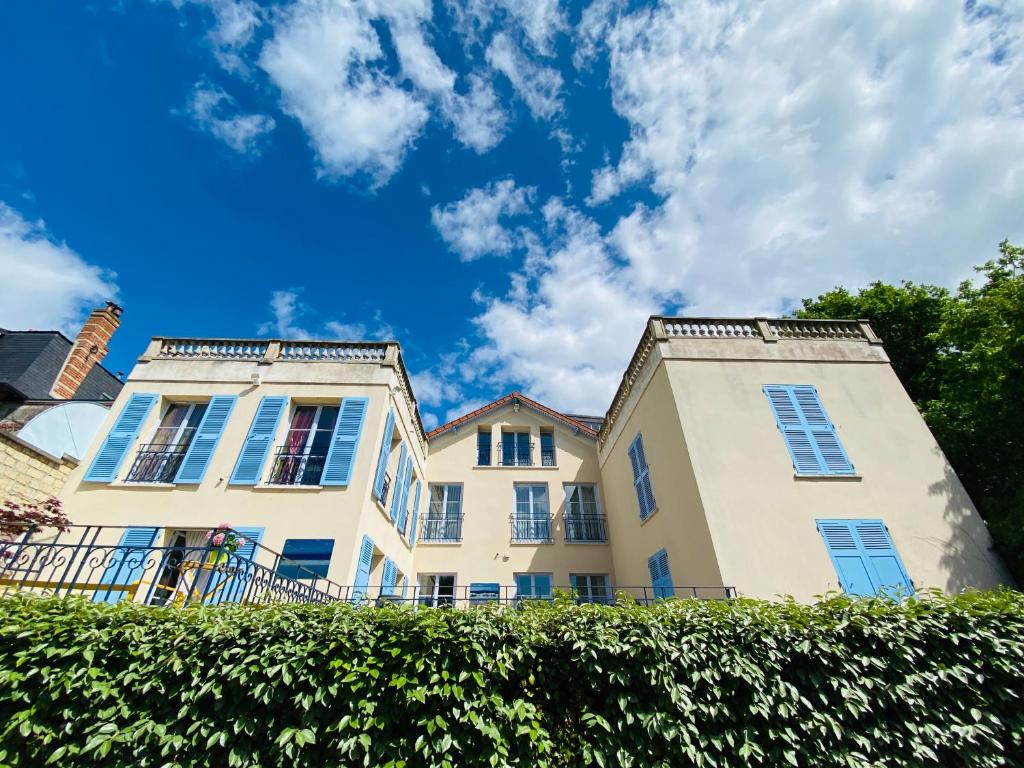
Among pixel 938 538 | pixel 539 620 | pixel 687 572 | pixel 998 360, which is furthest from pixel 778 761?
pixel 998 360

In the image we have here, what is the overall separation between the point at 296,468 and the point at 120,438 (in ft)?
13.1

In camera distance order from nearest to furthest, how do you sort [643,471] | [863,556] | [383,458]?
[863,556] < [383,458] < [643,471]

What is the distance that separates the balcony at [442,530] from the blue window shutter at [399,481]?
2048 mm

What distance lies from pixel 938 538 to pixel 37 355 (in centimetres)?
2233

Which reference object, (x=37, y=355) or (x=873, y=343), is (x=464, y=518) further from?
(x=37, y=355)

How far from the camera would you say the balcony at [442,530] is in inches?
522

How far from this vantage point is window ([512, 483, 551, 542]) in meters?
13.4

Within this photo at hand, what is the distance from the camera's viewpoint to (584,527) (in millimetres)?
13547

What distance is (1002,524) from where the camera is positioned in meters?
7.70

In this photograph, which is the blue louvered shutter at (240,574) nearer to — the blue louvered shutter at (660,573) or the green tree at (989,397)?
the blue louvered shutter at (660,573)

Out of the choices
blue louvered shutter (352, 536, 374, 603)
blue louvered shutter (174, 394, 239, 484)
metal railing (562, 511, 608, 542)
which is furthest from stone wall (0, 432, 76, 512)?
metal railing (562, 511, 608, 542)

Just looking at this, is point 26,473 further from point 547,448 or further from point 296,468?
point 547,448

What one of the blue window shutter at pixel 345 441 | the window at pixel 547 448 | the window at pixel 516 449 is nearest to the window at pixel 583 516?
the window at pixel 547 448

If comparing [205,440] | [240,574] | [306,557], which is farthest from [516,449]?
[240,574]
